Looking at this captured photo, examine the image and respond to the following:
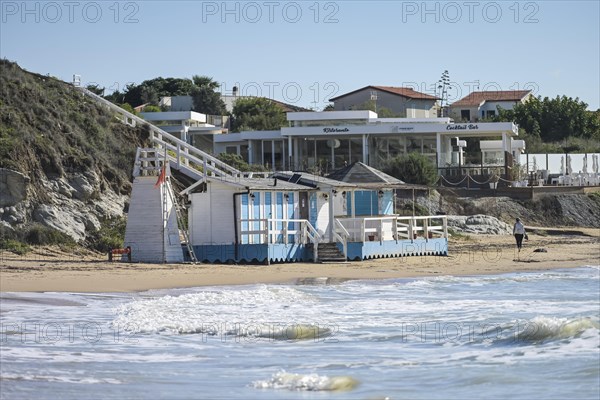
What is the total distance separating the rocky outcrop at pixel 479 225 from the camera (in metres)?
45.6

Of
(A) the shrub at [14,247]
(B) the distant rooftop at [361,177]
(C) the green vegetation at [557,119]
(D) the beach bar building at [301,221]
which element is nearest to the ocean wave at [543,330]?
(D) the beach bar building at [301,221]

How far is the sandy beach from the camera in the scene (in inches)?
983

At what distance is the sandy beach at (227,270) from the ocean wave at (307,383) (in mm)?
9441

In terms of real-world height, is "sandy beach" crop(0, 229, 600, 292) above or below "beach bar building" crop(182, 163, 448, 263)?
below

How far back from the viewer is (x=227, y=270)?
28562mm

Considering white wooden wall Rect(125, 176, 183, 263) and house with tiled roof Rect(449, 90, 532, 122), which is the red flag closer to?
white wooden wall Rect(125, 176, 183, 263)

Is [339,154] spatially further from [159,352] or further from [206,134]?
[159,352]

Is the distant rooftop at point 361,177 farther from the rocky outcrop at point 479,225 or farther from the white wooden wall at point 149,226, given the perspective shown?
the rocky outcrop at point 479,225

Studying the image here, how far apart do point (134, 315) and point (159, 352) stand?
3330 millimetres

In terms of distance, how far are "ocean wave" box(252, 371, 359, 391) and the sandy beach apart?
31.0ft

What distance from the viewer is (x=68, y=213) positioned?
32.4 metres

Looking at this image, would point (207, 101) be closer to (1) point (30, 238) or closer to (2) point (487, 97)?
(2) point (487, 97)

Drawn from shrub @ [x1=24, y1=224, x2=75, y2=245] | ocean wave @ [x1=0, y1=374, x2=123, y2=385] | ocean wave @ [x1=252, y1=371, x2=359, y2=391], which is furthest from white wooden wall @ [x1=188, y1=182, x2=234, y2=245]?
ocean wave @ [x1=0, y1=374, x2=123, y2=385]

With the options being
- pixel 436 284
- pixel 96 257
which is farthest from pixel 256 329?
pixel 96 257
